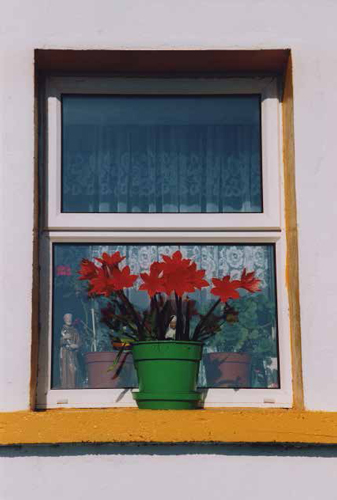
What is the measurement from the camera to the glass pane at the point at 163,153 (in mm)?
3777

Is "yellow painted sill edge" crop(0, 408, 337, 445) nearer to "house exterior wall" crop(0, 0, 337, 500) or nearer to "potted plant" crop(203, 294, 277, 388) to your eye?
"house exterior wall" crop(0, 0, 337, 500)

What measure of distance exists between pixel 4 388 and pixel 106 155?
2.74ft

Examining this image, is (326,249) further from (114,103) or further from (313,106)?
(114,103)

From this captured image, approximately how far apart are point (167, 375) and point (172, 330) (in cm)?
25

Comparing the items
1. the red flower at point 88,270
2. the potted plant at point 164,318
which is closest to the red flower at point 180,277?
the potted plant at point 164,318

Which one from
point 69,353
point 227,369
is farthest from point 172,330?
point 69,353

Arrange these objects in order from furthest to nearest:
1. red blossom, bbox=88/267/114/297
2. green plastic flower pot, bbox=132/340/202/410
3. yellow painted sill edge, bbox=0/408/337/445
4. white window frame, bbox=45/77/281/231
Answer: white window frame, bbox=45/77/281/231
red blossom, bbox=88/267/114/297
green plastic flower pot, bbox=132/340/202/410
yellow painted sill edge, bbox=0/408/337/445

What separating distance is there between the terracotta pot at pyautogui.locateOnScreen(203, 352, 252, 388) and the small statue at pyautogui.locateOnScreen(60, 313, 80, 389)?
40cm

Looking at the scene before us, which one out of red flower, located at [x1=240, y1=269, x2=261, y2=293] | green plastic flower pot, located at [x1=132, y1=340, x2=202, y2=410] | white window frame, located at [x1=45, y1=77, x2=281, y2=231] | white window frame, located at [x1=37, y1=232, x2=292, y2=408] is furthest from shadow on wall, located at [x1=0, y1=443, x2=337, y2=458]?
white window frame, located at [x1=45, y1=77, x2=281, y2=231]

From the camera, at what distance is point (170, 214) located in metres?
3.74

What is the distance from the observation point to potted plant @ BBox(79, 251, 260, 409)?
3492 mm

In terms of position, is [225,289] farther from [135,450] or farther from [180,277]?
[135,450]

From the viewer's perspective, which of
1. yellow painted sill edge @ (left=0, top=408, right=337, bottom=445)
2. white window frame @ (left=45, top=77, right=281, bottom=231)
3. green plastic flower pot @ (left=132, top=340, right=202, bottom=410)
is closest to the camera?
yellow painted sill edge @ (left=0, top=408, right=337, bottom=445)

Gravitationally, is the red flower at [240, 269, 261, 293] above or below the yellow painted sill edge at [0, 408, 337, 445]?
above
